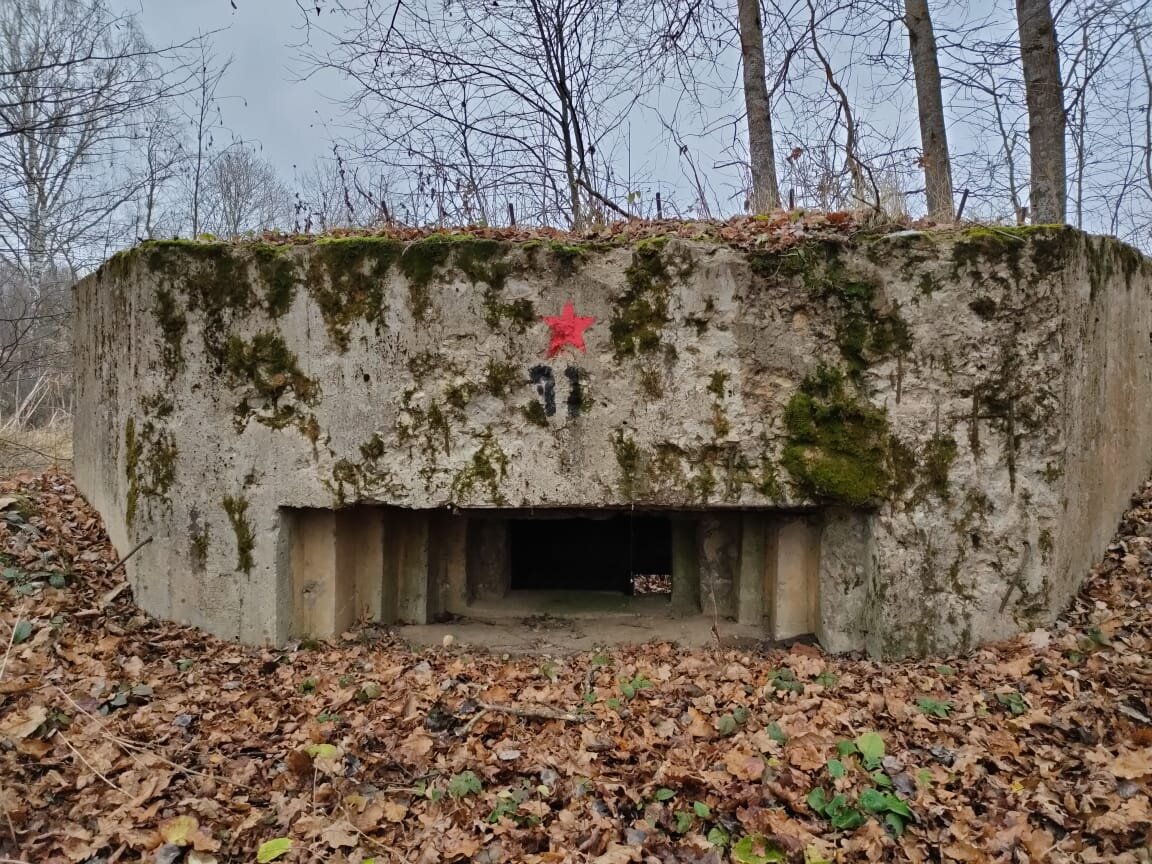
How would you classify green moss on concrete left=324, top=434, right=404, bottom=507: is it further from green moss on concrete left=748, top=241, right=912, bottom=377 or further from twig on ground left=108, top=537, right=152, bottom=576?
green moss on concrete left=748, top=241, right=912, bottom=377

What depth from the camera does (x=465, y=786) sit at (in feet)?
8.09

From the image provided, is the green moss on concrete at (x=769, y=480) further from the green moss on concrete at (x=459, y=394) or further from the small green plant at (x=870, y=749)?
the green moss on concrete at (x=459, y=394)

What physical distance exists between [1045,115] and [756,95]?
260 centimetres

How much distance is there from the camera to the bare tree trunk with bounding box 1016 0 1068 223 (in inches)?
219

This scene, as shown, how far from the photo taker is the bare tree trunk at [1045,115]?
5566mm

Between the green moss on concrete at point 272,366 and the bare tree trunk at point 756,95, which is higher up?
the bare tree trunk at point 756,95

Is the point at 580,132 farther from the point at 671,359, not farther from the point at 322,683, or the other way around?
the point at 322,683

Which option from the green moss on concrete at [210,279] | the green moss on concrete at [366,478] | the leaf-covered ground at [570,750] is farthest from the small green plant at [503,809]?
the green moss on concrete at [210,279]

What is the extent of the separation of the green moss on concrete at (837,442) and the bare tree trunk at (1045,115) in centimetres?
Result: 360

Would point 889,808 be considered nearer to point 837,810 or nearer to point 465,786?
point 837,810

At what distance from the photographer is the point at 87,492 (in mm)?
4988

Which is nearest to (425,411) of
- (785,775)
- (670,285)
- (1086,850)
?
(670,285)

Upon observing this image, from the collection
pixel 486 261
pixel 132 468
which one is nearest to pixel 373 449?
pixel 486 261

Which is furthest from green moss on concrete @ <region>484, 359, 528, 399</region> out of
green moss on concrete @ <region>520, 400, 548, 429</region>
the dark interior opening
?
the dark interior opening
